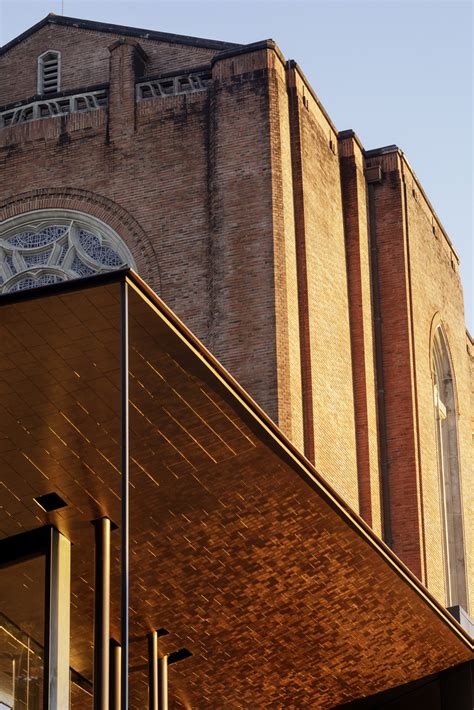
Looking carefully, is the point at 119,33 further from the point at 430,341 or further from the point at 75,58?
the point at 430,341

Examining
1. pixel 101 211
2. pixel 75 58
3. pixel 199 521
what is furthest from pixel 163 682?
pixel 75 58

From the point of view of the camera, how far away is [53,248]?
1059 inches

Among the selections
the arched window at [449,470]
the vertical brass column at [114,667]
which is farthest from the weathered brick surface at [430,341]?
the vertical brass column at [114,667]

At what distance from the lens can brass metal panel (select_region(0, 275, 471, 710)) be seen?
13.9 meters

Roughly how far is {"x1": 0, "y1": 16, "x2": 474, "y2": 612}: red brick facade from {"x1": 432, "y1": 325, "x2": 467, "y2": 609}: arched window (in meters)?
1.66

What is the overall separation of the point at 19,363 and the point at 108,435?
4.79ft

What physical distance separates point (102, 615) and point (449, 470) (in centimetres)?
1738

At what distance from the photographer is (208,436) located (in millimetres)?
15242

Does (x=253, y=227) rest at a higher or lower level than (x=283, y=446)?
higher

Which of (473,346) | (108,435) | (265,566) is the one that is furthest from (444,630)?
(473,346)

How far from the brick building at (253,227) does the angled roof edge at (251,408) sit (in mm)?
4433

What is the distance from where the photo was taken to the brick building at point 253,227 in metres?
24.8

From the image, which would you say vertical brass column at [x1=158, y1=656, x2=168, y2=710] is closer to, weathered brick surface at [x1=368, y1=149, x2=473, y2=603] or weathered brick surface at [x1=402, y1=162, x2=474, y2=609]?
weathered brick surface at [x1=368, y1=149, x2=473, y2=603]

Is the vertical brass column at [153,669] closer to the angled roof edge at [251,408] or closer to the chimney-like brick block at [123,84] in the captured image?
the angled roof edge at [251,408]
